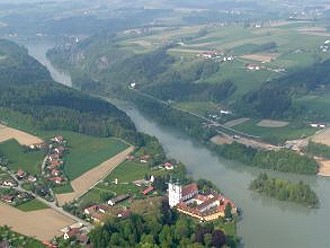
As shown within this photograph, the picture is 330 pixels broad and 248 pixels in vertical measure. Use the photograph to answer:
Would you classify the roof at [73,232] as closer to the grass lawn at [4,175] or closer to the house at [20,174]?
the house at [20,174]

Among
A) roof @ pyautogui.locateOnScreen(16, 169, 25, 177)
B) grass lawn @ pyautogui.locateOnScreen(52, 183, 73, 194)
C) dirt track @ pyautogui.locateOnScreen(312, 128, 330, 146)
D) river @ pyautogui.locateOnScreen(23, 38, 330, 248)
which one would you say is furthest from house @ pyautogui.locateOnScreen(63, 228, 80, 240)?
dirt track @ pyautogui.locateOnScreen(312, 128, 330, 146)

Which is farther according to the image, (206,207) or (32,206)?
(32,206)

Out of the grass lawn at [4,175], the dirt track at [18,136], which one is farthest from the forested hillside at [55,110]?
the grass lawn at [4,175]

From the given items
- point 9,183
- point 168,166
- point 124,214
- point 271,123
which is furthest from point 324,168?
point 9,183

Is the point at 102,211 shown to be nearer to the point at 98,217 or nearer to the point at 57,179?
the point at 98,217

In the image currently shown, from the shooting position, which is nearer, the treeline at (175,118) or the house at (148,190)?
the house at (148,190)

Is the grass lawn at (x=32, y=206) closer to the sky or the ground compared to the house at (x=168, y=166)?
closer to the sky
